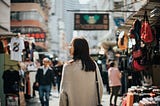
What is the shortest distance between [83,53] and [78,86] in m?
0.45

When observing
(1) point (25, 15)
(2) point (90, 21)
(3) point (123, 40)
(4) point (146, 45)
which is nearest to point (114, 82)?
(3) point (123, 40)

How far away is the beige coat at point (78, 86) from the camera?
18.3 feet

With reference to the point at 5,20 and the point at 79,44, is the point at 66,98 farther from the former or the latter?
the point at 5,20

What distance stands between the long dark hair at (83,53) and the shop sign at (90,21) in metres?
19.0

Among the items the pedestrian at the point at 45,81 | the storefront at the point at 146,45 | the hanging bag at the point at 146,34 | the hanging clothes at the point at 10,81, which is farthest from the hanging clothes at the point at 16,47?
the hanging bag at the point at 146,34

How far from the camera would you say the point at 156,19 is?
11.2 m

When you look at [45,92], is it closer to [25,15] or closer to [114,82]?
[114,82]

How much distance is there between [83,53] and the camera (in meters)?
5.62

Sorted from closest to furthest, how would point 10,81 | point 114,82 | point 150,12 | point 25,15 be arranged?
point 150,12 → point 10,81 → point 114,82 → point 25,15

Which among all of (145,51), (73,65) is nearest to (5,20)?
(145,51)

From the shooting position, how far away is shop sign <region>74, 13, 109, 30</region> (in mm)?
24869

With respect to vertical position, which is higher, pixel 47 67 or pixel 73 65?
pixel 73 65

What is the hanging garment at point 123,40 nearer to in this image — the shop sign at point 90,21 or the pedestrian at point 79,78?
the pedestrian at point 79,78

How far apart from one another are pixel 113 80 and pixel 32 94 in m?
5.74
